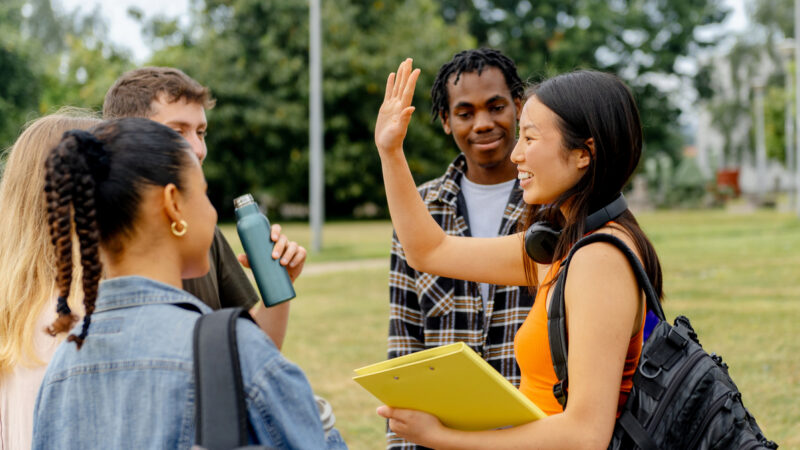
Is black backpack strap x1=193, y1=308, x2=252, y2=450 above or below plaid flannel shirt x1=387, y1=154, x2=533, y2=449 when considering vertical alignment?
above

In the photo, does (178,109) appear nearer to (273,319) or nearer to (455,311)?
(273,319)

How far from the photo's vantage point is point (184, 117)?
2.91 metres

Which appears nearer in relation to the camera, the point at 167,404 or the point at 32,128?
the point at 167,404

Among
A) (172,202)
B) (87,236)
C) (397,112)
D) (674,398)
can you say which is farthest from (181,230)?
(674,398)

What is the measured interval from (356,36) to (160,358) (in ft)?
98.7

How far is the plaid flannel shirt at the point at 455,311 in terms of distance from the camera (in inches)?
125

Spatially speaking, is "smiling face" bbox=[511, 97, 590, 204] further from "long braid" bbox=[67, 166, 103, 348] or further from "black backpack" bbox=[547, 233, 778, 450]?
"long braid" bbox=[67, 166, 103, 348]

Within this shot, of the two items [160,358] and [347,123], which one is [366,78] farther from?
[160,358]

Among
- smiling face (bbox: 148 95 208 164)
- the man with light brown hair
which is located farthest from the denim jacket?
smiling face (bbox: 148 95 208 164)

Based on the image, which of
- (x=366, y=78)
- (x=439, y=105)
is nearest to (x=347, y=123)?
(x=366, y=78)

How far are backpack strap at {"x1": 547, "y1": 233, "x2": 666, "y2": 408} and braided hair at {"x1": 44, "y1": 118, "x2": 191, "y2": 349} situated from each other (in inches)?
36.3

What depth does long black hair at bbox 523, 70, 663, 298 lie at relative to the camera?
2.10 metres

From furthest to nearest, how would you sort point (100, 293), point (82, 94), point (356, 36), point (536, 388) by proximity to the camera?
point (82, 94) < point (356, 36) < point (536, 388) < point (100, 293)

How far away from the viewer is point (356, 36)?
101ft
